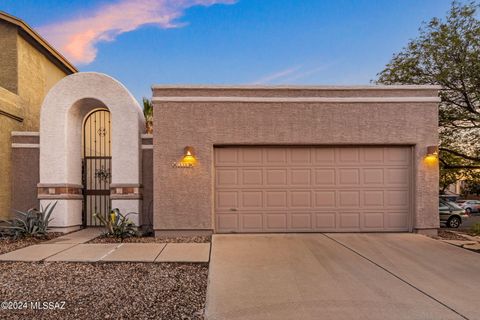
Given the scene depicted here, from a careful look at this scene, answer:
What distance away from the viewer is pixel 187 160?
7.64 m

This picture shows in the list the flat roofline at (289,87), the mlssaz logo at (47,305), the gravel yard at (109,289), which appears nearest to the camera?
the gravel yard at (109,289)

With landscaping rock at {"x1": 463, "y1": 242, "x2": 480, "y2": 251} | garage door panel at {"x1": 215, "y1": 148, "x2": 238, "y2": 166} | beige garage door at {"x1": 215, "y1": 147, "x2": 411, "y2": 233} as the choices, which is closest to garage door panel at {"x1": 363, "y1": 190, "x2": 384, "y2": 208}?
beige garage door at {"x1": 215, "y1": 147, "x2": 411, "y2": 233}

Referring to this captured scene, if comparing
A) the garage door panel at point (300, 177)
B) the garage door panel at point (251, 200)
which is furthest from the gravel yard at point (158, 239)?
the garage door panel at point (300, 177)

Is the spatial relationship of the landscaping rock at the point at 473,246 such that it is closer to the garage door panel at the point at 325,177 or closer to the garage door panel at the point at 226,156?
the garage door panel at the point at 325,177

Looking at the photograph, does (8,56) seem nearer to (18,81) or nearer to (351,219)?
(18,81)

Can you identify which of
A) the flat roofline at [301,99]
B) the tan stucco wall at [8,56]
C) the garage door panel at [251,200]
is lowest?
the garage door panel at [251,200]

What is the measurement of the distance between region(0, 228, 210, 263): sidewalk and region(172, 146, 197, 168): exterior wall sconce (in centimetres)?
201

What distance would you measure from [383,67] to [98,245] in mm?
12063

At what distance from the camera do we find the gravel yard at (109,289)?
11.8 ft

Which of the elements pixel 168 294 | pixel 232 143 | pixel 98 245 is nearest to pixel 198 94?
pixel 232 143

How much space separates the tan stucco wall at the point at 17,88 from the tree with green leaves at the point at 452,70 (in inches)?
519

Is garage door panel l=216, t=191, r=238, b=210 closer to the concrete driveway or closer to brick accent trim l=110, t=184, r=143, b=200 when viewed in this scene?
the concrete driveway

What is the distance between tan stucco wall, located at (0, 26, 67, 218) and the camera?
8555mm

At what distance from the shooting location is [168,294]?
4109mm
